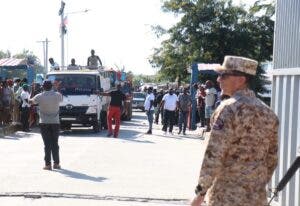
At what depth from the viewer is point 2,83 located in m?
20.3

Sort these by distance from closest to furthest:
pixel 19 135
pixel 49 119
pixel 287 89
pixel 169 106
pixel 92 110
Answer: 1. pixel 287 89
2. pixel 49 119
3. pixel 19 135
4. pixel 92 110
5. pixel 169 106

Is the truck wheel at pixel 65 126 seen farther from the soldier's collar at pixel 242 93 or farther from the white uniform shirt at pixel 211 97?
the soldier's collar at pixel 242 93

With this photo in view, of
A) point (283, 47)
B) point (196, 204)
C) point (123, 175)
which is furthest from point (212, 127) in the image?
point (123, 175)

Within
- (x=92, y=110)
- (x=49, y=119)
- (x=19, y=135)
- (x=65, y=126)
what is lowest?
(x=19, y=135)

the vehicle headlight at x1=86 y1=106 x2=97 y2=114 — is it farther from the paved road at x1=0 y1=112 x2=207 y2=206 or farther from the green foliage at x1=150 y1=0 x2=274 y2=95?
the green foliage at x1=150 y1=0 x2=274 y2=95

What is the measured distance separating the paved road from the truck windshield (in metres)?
2.87

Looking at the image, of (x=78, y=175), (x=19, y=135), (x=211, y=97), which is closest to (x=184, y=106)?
(x=211, y=97)

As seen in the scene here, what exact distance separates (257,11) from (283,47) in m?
27.4

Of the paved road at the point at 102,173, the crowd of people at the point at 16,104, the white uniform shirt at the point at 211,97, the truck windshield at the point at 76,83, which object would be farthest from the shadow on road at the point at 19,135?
the white uniform shirt at the point at 211,97

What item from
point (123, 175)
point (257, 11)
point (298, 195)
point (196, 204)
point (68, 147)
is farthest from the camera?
point (257, 11)

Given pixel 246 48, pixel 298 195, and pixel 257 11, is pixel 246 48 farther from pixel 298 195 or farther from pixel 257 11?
pixel 298 195

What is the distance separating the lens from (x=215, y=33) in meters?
36.3

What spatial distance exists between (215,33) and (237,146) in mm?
32513

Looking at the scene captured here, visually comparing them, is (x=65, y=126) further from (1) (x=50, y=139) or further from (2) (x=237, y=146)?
(2) (x=237, y=146)
